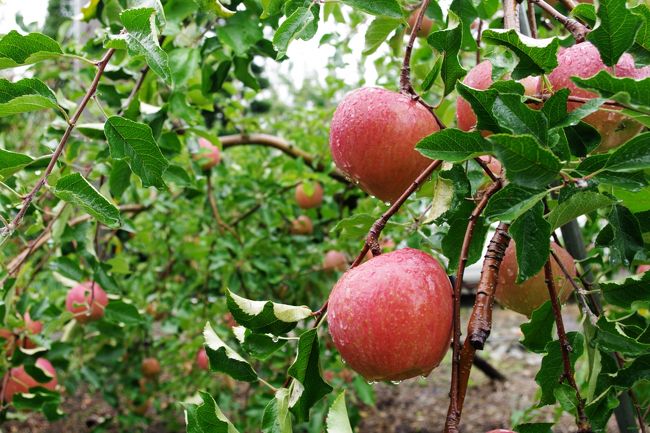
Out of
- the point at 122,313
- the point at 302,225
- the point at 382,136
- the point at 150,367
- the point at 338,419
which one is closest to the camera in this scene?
the point at 338,419

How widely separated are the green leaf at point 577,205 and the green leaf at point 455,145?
94 millimetres

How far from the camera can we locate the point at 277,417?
2.01ft

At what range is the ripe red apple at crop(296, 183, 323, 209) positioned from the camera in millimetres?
2150

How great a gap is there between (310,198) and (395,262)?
154 centimetres

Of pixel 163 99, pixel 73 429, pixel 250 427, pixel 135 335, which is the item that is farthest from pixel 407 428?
pixel 163 99

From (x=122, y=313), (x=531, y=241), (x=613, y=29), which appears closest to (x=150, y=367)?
(x=122, y=313)

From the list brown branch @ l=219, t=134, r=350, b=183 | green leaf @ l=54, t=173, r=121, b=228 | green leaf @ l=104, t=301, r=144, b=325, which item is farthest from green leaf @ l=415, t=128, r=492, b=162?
brown branch @ l=219, t=134, r=350, b=183

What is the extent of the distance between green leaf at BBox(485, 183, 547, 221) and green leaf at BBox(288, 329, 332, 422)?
223mm

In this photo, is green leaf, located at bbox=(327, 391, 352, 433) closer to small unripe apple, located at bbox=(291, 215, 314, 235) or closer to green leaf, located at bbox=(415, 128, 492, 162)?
green leaf, located at bbox=(415, 128, 492, 162)

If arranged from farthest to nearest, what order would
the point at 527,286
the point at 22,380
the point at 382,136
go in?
the point at 22,380, the point at 527,286, the point at 382,136

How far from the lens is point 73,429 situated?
2.91 metres

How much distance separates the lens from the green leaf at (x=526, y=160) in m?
0.46

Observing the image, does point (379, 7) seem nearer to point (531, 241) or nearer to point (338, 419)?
point (531, 241)

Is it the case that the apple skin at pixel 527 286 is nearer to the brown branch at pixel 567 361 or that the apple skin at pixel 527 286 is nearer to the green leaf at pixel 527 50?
the brown branch at pixel 567 361
